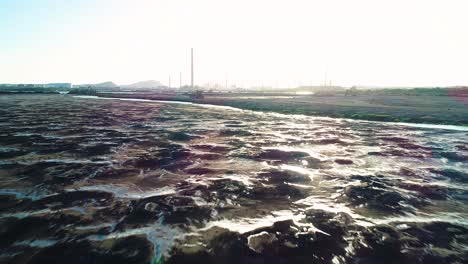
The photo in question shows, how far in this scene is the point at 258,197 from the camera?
305 inches

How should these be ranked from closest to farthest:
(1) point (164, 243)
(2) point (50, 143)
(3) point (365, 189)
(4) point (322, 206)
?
(1) point (164, 243), (4) point (322, 206), (3) point (365, 189), (2) point (50, 143)

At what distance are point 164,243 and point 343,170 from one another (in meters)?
7.14

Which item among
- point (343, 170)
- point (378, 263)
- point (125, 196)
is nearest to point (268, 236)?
point (378, 263)

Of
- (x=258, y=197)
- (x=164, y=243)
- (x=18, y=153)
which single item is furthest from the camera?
(x=18, y=153)

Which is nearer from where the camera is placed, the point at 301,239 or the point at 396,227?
the point at 301,239

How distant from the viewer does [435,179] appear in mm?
9594

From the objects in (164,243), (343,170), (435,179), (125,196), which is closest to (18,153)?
(125,196)

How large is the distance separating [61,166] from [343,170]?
9769mm

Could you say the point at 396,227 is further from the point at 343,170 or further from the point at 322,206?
the point at 343,170

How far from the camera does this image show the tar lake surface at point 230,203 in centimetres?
521

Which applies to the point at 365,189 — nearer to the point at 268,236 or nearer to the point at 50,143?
the point at 268,236

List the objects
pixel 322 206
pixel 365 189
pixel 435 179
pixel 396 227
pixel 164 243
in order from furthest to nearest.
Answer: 1. pixel 435 179
2. pixel 365 189
3. pixel 322 206
4. pixel 396 227
5. pixel 164 243

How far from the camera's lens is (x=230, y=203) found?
734 centimetres

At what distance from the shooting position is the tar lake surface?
205 inches
